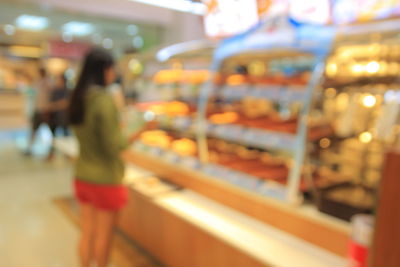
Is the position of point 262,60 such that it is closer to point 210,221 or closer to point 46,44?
point 210,221

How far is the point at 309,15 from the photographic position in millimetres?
2291

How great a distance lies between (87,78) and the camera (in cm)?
226

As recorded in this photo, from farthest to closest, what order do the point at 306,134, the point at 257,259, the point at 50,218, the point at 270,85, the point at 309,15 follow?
the point at 50,218, the point at 270,85, the point at 309,15, the point at 306,134, the point at 257,259

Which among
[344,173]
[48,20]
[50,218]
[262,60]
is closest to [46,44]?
[48,20]

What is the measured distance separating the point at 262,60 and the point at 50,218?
3079mm

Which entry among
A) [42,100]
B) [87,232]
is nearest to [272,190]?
[87,232]

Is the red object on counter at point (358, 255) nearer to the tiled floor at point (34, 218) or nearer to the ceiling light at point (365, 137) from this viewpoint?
the ceiling light at point (365, 137)

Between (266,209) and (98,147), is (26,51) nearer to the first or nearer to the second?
(98,147)

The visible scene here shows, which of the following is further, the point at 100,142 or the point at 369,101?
the point at 100,142

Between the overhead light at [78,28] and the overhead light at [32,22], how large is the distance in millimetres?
472

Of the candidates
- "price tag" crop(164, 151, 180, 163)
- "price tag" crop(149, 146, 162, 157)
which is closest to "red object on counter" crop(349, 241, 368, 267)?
"price tag" crop(164, 151, 180, 163)

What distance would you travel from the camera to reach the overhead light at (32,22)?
7199 mm

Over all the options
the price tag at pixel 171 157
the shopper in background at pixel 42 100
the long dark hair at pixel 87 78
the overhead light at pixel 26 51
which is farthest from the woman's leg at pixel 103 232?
the overhead light at pixel 26 51

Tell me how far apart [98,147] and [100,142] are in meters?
0.05
